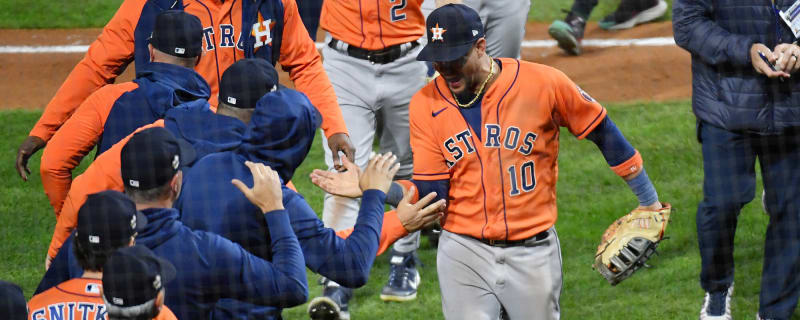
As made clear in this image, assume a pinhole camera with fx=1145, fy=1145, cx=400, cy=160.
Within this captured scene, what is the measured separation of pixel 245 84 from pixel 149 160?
61 centimetres

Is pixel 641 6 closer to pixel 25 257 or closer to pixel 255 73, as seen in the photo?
pixel 25 257

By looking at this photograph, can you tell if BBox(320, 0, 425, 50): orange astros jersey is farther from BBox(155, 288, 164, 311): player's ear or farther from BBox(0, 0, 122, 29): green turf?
BBox(0, 0, 122, 29): green turf

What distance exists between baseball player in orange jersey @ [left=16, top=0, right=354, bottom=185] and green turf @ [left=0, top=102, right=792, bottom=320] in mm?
1180

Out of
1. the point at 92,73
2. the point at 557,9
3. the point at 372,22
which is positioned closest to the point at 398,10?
the point at 372,22

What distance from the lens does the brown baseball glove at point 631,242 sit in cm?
430

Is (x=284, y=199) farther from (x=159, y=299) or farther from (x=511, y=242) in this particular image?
(x=511, y=242)

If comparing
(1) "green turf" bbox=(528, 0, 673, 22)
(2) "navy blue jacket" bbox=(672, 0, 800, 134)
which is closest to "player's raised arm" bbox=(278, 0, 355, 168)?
(2) "navy blue jacket" bbox=(672, 0, 800, 134)

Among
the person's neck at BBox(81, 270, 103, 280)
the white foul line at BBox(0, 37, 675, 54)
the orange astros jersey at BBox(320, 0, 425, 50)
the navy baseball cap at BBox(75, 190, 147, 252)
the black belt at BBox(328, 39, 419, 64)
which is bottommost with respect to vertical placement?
the white foul line at BBox(0, 37, 675, 54)

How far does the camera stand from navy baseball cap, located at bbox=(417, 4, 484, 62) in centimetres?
402

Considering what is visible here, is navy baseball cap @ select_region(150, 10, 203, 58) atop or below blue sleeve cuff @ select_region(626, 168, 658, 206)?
atop

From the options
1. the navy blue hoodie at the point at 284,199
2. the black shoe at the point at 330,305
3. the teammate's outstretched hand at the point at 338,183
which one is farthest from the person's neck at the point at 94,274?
the black shoe at the point at 330,305

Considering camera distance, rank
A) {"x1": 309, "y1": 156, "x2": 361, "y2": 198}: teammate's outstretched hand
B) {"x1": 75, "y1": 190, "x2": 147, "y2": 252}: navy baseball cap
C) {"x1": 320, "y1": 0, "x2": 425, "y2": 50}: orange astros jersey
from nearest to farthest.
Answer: {"x1": 75, "y1": 190, "x2": 147, "y2": 252}: navy baseball cap → {"x1": 309, "y1": 156, "x2": 361, "y2": 198}: teammate's outstretched hand → {"x1": 320, "y1": 0, "x2": 425, "y2": 50}: orange astros jersey

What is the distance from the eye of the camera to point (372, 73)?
5.62 meters

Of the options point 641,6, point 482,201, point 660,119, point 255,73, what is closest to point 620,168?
point 482,201
